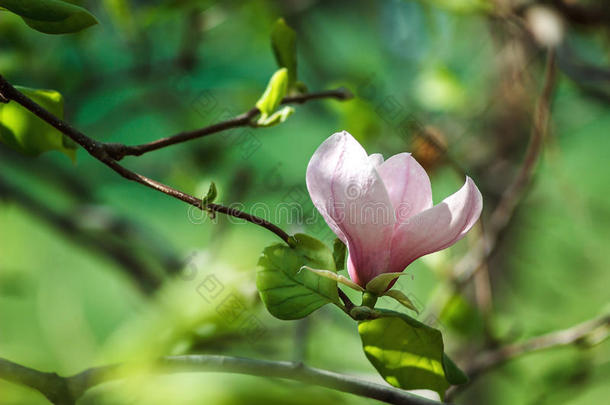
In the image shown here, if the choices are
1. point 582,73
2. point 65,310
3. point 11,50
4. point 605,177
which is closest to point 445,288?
point 582,73

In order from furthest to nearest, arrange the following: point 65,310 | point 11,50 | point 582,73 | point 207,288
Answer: point 65,310
point 11,50
point 582,73
point 207,288

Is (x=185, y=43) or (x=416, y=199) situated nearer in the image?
(x=416, y=199)

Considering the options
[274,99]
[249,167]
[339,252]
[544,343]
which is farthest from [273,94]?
[249,167]

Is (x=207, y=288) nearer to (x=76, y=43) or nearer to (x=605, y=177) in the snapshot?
(x=76, y=43)

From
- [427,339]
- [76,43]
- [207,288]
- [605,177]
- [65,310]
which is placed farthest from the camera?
[605,177]

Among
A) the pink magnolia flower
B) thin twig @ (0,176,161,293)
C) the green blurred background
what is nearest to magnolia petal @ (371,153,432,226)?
the pink magnolia flower

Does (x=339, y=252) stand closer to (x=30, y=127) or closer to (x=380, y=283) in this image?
(x=380, y=283)
